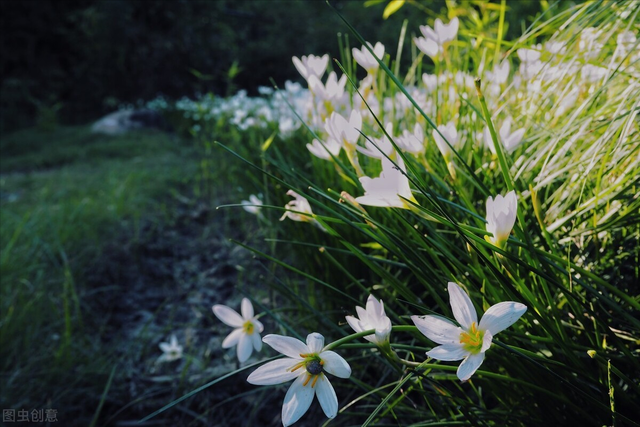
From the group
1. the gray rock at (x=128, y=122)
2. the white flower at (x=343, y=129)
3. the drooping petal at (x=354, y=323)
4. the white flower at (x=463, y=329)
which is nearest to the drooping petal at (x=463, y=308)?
the white flower at (x=463, y=329)

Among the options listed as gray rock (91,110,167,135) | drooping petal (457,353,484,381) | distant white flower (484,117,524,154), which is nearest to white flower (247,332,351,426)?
drooping petal (457,353,484,381)

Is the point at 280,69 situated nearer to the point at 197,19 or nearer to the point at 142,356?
the point at 197,19

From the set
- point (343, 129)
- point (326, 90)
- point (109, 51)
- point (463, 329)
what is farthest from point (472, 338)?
point (109, 51)

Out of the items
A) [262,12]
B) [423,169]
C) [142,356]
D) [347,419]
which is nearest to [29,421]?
[142,356]

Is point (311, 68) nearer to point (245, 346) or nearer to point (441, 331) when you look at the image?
point (245, 346)

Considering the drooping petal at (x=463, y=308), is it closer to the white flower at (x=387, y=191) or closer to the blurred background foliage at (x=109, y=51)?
the white flower at (x=387, y=191)

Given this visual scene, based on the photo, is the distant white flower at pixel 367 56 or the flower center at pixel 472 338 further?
the distant white flower at pixel 367 56

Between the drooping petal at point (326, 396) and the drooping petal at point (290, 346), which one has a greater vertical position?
the drooping petal at point (290, 346)

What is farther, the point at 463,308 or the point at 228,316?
the point at 228,316
